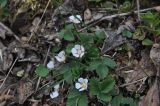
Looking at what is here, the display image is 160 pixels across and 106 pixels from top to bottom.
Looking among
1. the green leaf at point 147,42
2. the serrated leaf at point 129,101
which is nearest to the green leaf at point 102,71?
the serrated leaf at point 129,101

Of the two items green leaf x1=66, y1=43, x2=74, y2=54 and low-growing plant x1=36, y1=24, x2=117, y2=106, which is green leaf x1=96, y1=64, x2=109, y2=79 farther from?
green leaf x1=66, y1=43, x2=74, y2=54

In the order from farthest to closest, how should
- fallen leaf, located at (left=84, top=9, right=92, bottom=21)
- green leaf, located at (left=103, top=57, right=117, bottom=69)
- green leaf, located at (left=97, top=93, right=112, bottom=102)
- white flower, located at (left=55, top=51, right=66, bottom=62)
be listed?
1. fallen leaf, located at (left=84, top=9, right=92, bottom=21)
2. white flower, located at (left=55, top=51, right=66, bottom=62)
3. green leaf, located at (left=103, top=57, right=117, bottom=69)
4. green leaf, located at (left=97, top=93, right=112, bottom=102)

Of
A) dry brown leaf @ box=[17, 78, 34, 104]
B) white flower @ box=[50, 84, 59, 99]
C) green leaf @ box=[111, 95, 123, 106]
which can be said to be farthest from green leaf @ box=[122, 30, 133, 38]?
dry brown leaf @ box=[17, 78, 34, 104]

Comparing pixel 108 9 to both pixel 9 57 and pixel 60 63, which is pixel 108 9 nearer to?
pixel 60 63

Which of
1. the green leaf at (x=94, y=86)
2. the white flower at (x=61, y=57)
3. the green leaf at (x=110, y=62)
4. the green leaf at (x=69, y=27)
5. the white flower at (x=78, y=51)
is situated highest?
the green leaf at (x=69, y=27)

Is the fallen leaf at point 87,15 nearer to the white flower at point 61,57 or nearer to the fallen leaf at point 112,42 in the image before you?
the fallen leaf at point 112,42

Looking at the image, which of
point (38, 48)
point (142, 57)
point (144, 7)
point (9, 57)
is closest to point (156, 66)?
point (142, 57)
